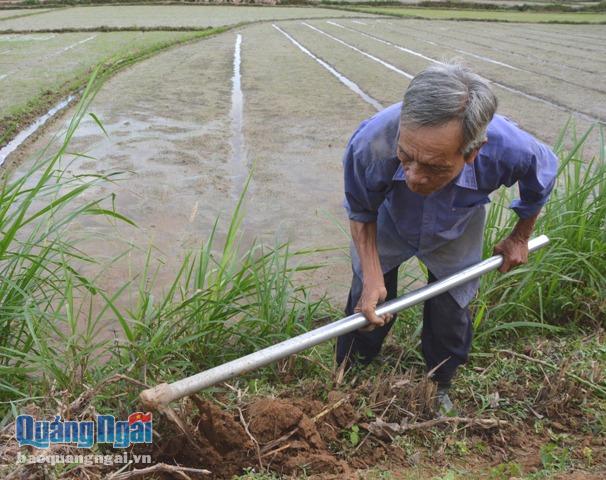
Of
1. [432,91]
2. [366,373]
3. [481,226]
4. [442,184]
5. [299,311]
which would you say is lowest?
[366,373]

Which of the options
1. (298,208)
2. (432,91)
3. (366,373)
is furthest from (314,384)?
(298,208)

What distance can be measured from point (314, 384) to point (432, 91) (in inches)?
43.6

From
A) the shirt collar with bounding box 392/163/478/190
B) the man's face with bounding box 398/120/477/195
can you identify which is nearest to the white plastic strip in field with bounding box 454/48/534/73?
the shirt collar with bounding box 392/163/478/190

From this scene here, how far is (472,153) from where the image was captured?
155cm

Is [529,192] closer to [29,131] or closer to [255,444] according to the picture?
[255,444]

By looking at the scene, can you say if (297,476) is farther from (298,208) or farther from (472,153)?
(298,208)

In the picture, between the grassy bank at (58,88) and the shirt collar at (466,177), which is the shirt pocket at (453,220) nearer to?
the shirt collar at (466,177)

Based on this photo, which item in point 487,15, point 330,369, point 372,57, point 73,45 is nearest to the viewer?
point 330,369

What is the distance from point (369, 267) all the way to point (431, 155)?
49cm

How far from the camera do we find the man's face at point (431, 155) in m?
1.45

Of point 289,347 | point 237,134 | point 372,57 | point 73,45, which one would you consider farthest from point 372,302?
point 73,45

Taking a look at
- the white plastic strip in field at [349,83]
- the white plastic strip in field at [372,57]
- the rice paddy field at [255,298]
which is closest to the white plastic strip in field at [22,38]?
A: the white plastic strip in field at [349,83]

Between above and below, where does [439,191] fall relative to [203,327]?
above

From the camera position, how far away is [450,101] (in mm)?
1420
